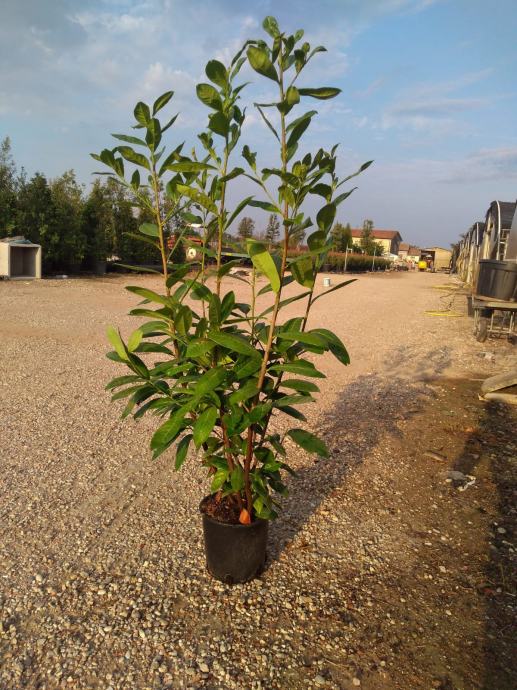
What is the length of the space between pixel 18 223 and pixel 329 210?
20.2 m

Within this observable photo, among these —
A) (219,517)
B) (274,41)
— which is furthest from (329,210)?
(219,517)

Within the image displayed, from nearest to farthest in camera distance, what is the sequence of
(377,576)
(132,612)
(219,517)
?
(132,612) < (219,517) < (377,576)

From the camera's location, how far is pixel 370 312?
16391 mm

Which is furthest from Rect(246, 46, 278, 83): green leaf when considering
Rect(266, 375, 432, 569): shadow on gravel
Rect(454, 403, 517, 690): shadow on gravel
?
Rect(454, 403, 517, 690): shadow on gravel

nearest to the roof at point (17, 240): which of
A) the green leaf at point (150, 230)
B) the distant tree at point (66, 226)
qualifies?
the distant tree at point (66, 226)

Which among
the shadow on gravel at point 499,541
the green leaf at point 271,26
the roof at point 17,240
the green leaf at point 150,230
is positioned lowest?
the shadow on gravel at point 499,541

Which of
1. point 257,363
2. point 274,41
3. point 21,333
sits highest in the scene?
point 274,41

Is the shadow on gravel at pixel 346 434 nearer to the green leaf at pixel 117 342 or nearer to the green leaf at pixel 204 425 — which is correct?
the green leaf at pixel 204 425

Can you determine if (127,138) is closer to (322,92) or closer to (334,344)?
(322,92)

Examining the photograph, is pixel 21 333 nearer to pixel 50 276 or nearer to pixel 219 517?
pixel 219 517

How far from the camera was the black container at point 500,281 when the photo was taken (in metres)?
10.1

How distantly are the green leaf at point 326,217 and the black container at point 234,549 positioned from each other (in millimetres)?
1478

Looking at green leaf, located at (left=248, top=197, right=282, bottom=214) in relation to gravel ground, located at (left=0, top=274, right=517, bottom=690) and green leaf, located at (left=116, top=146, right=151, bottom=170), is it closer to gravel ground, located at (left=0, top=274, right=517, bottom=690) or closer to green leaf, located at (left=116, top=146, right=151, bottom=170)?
green leaf, located at (left=116, top=146, right=151, bottom=170)

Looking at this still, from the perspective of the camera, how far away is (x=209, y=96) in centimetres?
191
